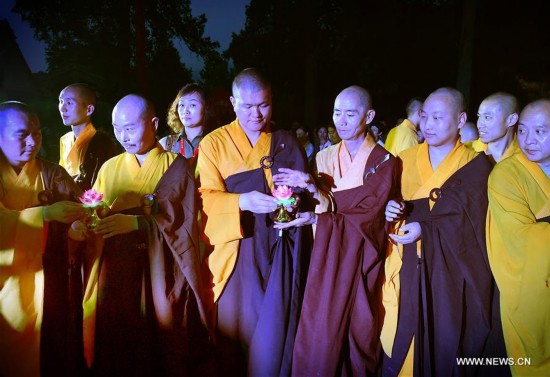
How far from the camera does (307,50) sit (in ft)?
55.8

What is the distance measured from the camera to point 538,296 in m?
2.66

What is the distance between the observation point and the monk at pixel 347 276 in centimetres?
297

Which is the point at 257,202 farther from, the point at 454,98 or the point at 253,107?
the point at 454,98

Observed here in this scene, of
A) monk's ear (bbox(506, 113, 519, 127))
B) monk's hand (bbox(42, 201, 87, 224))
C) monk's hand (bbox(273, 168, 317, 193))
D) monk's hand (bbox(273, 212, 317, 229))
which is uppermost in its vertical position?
monk's ear (bbox(506, 113, 519, 127))

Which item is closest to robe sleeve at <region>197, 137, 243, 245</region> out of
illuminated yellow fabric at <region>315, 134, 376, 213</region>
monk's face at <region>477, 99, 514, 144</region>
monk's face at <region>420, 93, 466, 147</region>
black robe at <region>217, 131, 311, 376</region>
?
black robe at <region>217, 131, 311, 376</region>

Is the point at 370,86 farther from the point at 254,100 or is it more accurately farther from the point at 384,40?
the point at 254,100

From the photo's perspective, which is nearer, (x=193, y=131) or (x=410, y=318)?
(x=410, y=318)

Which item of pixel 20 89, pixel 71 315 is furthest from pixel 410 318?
pixel 20 89

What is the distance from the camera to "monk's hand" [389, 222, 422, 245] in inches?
114

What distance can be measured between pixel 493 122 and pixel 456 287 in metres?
1.41

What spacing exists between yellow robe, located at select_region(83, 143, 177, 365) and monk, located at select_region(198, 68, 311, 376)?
324 mm

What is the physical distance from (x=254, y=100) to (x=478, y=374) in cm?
238

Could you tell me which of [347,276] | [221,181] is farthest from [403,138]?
[221,181]

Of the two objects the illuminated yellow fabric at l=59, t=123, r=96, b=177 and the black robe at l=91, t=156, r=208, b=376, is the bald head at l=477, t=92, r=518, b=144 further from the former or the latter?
the illuminated yellow fabric at l=59, t=123, r=96, b=177
